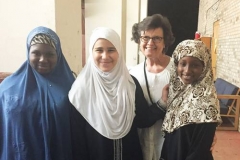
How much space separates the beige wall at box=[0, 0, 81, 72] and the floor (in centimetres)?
220

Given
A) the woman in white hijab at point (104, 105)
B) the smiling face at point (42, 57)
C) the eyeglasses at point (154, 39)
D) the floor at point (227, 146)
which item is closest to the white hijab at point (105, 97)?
the woman in white hijab at point (104, 105)

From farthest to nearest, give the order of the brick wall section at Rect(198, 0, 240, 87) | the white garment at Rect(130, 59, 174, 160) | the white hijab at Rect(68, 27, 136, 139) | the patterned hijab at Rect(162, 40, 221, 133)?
the brick wall section at Rect(198, 0, 240, 87) → the white garment at Rect(130, 59, 174, 160) → the white hijab at Rect(68, 27, 136, 139) → the patterned hijab at Rect(162, 40, 221, 133)

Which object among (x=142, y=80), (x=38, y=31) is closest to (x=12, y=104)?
(x=38, y=31)

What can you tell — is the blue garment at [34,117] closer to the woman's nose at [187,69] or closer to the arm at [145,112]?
the arm at [145,112]

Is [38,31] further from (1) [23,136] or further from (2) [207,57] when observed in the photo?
(2) [207,57]

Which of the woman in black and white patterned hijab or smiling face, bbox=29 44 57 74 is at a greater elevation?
smiling face, bbox=29 44 57 74

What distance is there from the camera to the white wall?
6.72ft

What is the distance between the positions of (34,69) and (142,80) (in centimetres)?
67

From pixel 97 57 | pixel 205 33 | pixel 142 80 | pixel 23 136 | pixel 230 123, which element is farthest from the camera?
pixel 205 33

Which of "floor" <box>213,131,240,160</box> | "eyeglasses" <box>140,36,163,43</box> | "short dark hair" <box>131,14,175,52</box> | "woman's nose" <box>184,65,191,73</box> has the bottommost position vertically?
"floor" <box>213,131,240,160</box>

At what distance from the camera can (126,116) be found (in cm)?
134

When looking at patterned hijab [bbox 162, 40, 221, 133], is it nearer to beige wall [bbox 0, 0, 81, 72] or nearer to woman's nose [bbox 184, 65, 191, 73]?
woman's nose [bbox 184, 65, 191, 73]

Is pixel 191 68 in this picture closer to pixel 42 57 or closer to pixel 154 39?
pixel 154 39

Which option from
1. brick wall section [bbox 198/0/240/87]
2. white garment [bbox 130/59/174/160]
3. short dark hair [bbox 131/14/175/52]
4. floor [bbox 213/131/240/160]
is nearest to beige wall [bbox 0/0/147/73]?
short dark hair [bbox 131/14/175/52]
